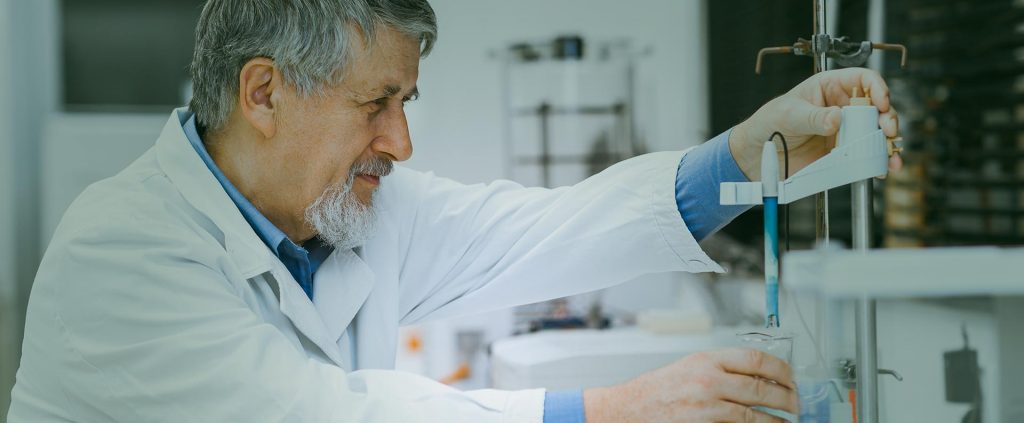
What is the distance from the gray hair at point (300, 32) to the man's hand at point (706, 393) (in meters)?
0.50

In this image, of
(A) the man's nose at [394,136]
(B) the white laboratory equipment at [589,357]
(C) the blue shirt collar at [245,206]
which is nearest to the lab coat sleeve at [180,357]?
(C) the blue shirt collar at [245,206]

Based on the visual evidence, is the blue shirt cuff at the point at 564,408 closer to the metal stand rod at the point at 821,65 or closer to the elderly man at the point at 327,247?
the elderly man at the point at 327,247

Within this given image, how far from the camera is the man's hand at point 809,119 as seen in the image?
87 centimetres

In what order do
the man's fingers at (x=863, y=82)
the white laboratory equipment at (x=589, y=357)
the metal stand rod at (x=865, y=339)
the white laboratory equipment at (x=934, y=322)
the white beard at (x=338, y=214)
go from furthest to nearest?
1. the white laboratory equipment at (x=589, y=357)
2. the white beard at (x=338, y=214)
3. the man's fingers at (x=863, y=82)
4. the metal stand rod at (x=865, y=339)
5. the white laboratory equipment at (x=934, y=322)

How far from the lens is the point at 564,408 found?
93 cm

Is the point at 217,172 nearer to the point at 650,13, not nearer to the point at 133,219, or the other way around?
the point at 133,219

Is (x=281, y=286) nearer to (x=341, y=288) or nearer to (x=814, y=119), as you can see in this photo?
(x=341, y=288)

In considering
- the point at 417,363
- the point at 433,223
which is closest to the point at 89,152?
the point at 417,363

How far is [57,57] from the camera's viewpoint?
2.32 m

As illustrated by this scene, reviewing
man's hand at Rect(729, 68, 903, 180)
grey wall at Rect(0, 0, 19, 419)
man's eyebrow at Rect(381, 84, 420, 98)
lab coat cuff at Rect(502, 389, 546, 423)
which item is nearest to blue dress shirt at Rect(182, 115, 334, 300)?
man's eyebrow at Rect(381, 84, 420, 98)

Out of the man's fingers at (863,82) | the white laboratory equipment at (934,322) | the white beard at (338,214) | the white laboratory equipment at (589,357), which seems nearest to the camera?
the white laboratory equipment at (934,322)

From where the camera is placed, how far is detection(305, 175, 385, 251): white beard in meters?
1.14

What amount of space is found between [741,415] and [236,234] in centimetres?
61

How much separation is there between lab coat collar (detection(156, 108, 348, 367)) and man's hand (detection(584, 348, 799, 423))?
361 mm
